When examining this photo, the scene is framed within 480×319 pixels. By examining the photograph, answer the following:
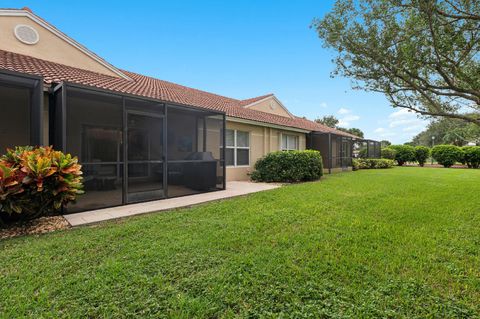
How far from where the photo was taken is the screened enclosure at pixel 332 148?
55.8ft

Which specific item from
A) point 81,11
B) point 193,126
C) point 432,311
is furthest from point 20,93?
point 432,311

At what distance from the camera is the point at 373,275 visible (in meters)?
3.01

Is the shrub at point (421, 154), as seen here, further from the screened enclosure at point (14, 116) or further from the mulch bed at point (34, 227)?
the screened enclosure at point (14, 116)

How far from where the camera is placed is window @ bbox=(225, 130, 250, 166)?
12.1 m

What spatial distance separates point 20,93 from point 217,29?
432 inches

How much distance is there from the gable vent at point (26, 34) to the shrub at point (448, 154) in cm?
3383

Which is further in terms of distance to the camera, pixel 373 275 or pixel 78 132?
pixel 78 132

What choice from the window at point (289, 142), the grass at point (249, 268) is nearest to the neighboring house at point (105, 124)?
the grass at point (249, 268)

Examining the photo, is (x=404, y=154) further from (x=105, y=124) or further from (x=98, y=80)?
(x=98, y=80)

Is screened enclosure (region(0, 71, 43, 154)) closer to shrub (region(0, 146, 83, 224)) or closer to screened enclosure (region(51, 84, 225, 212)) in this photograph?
screened enclosure (region(51, 84, 225, 212))

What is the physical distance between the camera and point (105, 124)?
9.51 m

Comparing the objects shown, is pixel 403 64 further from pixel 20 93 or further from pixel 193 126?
pixel 20 93

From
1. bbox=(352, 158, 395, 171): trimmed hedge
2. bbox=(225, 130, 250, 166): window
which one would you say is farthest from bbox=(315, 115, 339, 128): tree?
bbox=(225, 130, 250, 166): window

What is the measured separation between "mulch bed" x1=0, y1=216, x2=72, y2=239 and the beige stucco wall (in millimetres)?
7568
